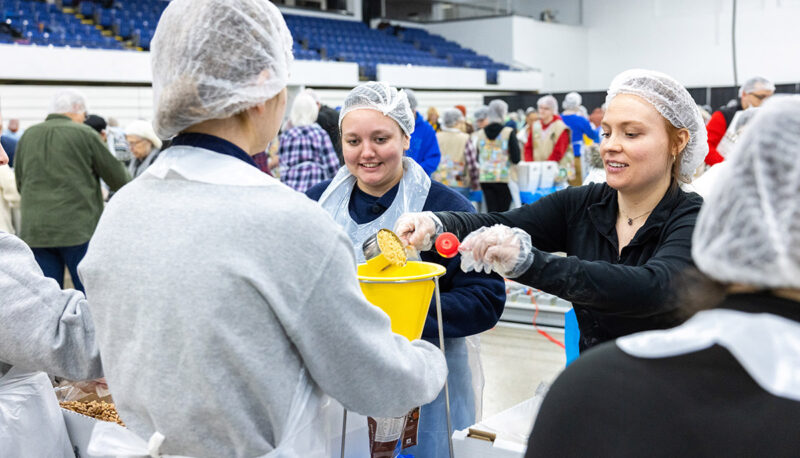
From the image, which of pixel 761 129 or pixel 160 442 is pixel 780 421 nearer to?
pixel 761 129

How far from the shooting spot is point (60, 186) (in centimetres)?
423

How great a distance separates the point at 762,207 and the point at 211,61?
0.75 metres

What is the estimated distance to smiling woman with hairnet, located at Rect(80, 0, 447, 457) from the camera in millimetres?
970

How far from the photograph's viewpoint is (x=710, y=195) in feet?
2.54

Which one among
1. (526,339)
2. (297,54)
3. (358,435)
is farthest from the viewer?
(297,54)

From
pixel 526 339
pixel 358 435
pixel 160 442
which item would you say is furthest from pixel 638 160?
pixel 526 339

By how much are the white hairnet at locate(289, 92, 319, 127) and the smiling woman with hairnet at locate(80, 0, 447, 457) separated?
4187 mm

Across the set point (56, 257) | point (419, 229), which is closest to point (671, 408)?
point (419, 229)

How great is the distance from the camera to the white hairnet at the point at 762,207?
2.23 ft

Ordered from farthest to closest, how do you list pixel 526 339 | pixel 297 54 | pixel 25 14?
pixel 297 54
pixel 25 14
pixel 526 339

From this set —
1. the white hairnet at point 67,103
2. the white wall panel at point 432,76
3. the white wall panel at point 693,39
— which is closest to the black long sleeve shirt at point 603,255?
the white hairnet at point 67,103

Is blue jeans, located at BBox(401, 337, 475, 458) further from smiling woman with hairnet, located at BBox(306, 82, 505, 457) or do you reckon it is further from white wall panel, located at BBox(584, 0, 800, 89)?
white wall panel, located at BBox(584, 0, 800, 89)

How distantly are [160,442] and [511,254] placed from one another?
73 cm

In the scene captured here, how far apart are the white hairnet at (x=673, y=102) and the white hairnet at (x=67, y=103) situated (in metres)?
3.74
